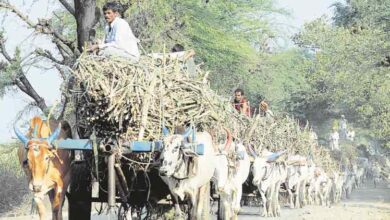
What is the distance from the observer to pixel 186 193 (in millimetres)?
9367

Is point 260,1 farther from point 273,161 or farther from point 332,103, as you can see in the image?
point 273,161

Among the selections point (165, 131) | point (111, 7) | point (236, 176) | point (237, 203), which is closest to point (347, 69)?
point (236, 176)

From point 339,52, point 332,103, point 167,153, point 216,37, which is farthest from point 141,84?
point 332,103

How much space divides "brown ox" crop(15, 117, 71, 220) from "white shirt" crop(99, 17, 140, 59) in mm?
1132

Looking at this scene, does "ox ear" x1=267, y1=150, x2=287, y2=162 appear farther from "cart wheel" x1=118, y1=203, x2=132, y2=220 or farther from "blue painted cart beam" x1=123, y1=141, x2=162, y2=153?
"blue painted cart beam" x1=123, y1=141, x2=162, y2=153

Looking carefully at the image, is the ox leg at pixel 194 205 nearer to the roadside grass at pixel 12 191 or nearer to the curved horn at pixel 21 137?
the curved horn at pixel 21 137

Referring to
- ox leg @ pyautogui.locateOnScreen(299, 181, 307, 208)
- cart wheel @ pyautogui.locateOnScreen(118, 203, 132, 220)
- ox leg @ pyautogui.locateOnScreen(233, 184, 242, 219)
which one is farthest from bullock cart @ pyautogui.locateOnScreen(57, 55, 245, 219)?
ox leg @ pyautogui.locateOnScreen(299, 181, 307, 208)

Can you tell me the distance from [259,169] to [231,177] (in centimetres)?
326

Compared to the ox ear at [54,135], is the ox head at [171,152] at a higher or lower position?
lower

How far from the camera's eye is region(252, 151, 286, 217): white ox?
15.8 m

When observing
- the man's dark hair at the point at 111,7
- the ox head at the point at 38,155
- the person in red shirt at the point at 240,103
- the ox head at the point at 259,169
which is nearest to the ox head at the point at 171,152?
the ox head at the point at 38,155

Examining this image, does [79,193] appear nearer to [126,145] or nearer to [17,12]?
[126,145]

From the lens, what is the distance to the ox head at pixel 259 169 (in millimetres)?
15584

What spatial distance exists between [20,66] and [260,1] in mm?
14879
